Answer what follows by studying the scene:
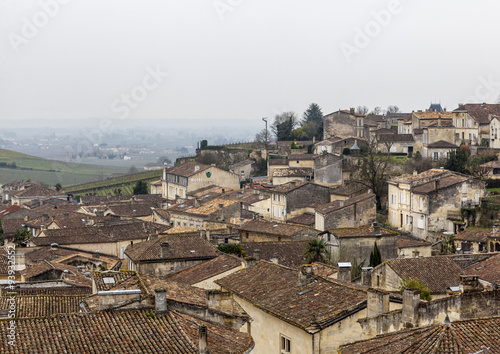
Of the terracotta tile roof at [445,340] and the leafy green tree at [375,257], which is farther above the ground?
the terracotta tile roof at [445,340]

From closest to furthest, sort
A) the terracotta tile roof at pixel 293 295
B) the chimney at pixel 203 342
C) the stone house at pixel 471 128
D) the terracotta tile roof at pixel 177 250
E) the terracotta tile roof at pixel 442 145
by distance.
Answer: the chimney at pixel 203 342 < the terracotta tile roof at pixel 293 295 < the terracotta tile roof at pixel 177 250 < the terracotta tile roof at pixel 442 145 < the stone house at pixel 471 128

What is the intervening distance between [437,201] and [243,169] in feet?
119

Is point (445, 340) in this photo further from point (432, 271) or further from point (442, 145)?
point (442, 145)

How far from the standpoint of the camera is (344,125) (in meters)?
80.2

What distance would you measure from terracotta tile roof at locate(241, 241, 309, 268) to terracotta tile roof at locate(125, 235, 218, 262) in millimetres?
3293

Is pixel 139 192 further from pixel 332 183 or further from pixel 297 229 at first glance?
pixel 297 229

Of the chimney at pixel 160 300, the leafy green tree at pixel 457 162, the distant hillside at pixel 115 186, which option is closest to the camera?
the chimney at pixel 160 300

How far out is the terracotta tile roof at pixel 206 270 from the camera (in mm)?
27562

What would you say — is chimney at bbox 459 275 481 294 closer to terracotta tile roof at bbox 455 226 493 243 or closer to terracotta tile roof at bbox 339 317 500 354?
terracotta tile roof at bbox 339 317 500 354

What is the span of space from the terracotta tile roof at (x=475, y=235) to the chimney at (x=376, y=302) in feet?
73.8

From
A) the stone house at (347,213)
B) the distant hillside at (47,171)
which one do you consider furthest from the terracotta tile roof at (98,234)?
the distant hillside at (47,171)

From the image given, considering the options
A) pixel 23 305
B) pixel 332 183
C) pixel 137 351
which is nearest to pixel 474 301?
pixel 137 351

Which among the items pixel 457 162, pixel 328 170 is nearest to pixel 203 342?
pixel 457 162

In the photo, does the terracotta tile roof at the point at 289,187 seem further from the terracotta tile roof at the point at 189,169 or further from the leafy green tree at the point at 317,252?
the terracotta tile roof at the point at 189,169
